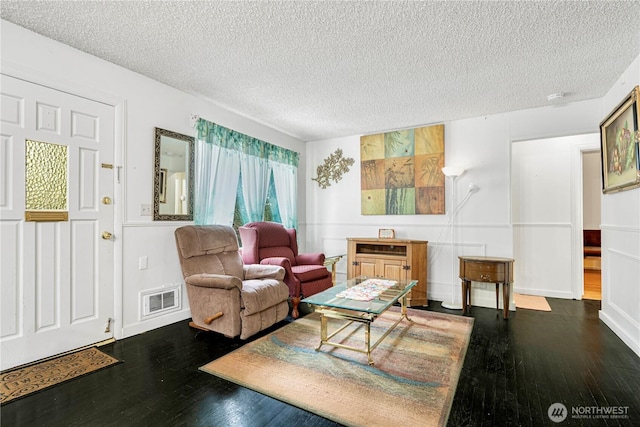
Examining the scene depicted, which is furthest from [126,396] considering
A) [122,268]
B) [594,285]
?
[594,285]

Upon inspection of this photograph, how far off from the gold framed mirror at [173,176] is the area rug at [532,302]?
4.14 metres

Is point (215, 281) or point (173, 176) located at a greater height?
point (173, 176)

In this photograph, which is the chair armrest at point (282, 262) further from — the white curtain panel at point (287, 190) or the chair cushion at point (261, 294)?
the white curtain panel at point (287, 190)

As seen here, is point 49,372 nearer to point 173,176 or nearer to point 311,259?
point 173,176

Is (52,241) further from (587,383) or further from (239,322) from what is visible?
(587,383)

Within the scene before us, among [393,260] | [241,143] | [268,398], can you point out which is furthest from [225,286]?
[393,260]

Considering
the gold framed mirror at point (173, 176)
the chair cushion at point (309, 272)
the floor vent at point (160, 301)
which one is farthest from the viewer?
the chair cushion at point (309, 272)

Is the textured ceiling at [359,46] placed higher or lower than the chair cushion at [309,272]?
higher

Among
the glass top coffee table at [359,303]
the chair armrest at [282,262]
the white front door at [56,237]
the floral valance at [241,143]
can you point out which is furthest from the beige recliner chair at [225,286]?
the floral valance at [241,143]

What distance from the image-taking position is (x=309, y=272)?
3.56m

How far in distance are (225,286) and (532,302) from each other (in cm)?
384

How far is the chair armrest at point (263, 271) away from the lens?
10.5 feet

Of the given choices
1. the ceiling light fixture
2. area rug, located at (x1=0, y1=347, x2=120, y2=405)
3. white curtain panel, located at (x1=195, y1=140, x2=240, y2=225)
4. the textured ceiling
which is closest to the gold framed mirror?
white curtain panel, located at (x1=195, y1=140, x2=240, y2=225)

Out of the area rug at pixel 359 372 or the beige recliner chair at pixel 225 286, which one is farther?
the beige recliner chair at pixel 225 286
